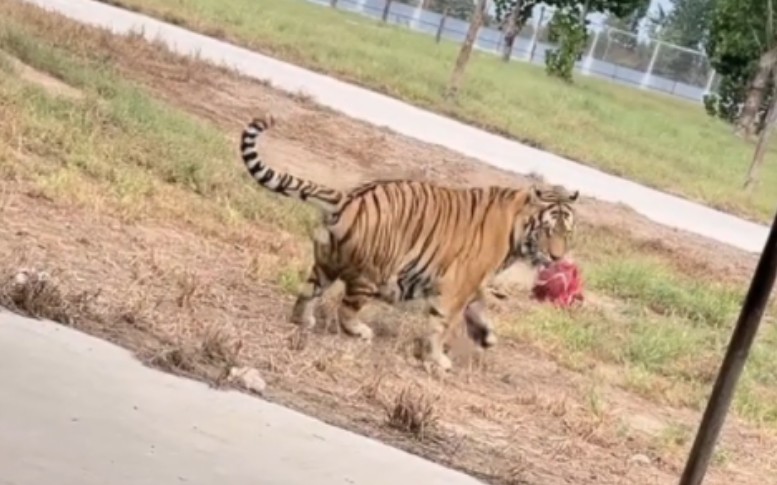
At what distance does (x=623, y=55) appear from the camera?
4325cm

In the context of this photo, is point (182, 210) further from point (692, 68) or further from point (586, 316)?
point (692, 68)

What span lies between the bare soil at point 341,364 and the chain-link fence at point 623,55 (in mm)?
34736

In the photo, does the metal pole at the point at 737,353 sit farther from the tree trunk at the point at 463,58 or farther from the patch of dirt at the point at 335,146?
the tree trunk at the point at 463,58

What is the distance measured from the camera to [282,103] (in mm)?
13711

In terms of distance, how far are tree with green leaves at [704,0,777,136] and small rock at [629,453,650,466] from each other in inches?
972

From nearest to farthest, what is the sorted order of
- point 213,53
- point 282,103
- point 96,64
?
point 96,64
point 282,103
point 213,53

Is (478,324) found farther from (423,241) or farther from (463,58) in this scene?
(463,58)

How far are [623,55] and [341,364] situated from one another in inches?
1532

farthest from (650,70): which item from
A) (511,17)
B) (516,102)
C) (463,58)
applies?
(463,58)

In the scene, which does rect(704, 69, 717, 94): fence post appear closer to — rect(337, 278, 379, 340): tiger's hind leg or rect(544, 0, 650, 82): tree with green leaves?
rect(544, 0, 650, 82): tree with green leaves

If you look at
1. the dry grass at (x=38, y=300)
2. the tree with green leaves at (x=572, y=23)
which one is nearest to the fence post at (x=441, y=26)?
the tree with green leaves at (x=572, y=23)

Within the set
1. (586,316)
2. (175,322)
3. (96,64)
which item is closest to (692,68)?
(96,64)

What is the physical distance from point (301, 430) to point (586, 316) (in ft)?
13.2

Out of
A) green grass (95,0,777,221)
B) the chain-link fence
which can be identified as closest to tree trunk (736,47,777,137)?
green grass (95,0,777,221)
